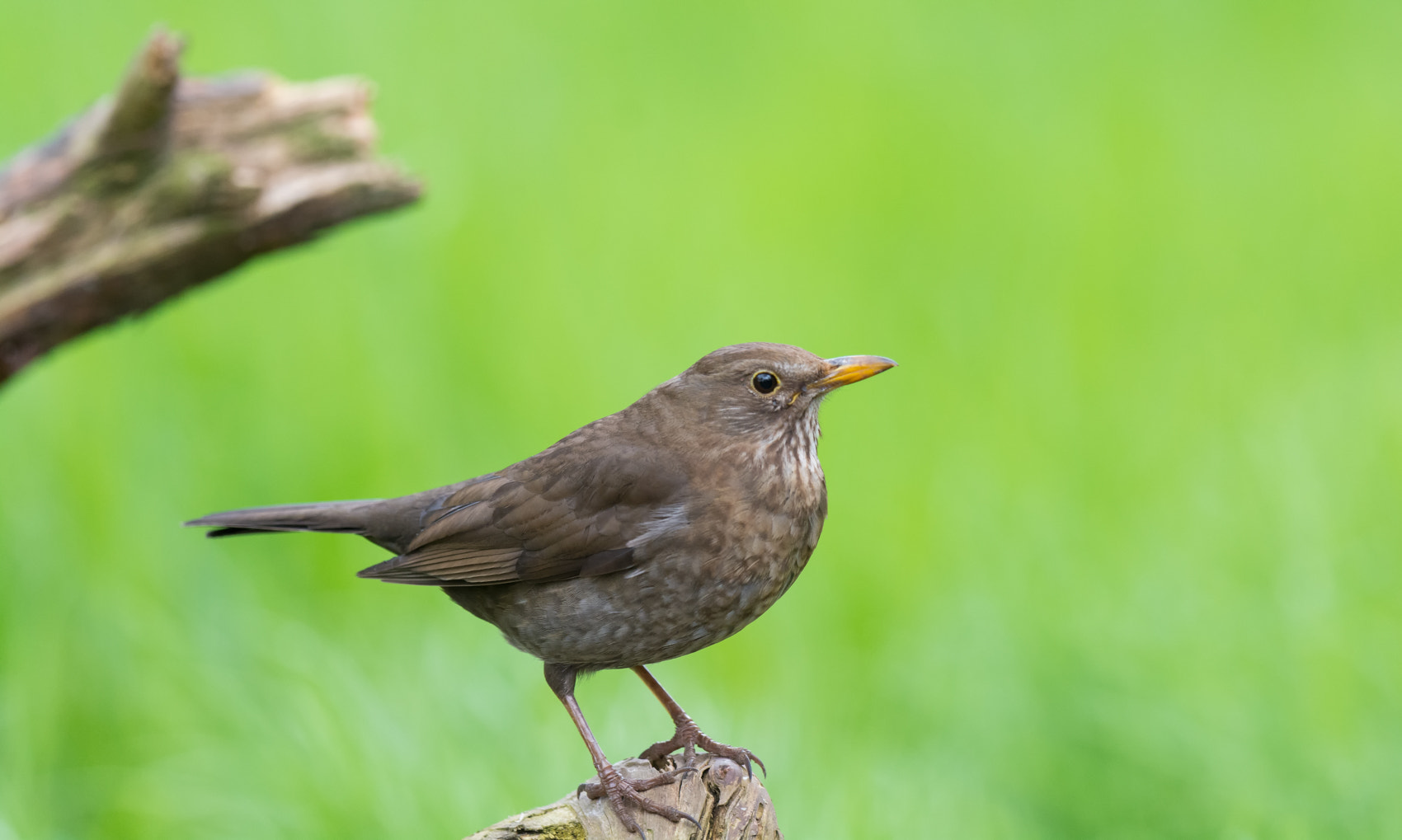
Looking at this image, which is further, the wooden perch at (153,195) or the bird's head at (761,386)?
the wooden perch at (153,195)

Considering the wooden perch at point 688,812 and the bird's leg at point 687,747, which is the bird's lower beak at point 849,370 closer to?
the bird's leg at point 687,747

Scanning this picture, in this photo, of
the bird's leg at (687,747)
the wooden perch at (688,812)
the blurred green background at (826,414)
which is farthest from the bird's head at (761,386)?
the blurred green background at (826,414)

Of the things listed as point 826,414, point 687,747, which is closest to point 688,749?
point 687,747

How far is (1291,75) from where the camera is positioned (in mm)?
11617

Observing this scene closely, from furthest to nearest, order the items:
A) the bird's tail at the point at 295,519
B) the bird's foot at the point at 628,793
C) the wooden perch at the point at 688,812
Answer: the bird's tail at the point at 295,519 < the bird's foot at the point at 628,793 < the wooden perch at the point at 688,812

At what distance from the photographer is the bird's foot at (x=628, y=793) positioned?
348 centimetres

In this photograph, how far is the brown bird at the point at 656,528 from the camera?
3918 mm

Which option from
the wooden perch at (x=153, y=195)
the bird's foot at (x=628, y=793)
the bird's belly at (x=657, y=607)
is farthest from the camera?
the wooden perch at (x=153, y=195)

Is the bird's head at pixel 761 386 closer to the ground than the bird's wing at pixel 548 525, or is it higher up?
higher up

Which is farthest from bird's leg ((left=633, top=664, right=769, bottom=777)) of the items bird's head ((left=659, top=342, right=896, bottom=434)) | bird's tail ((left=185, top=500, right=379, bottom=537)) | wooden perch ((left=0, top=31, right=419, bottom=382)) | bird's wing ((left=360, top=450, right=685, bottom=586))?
wooden perch ((left=0, top=31, right=419, bottom=382))

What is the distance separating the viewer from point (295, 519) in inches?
182

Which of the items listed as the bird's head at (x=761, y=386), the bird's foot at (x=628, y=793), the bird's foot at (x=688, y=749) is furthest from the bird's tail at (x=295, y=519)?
the bird's foot at (x=628, y=793)

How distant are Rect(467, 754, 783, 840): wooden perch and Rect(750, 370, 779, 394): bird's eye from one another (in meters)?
1.07

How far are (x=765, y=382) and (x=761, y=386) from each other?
0.06ft
